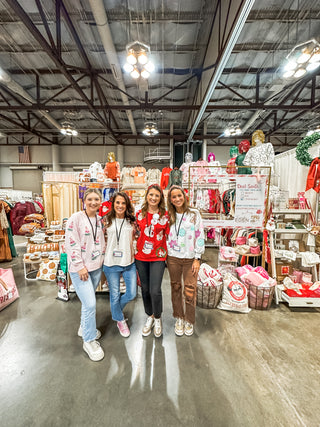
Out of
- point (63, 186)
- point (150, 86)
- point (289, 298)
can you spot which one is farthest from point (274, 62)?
point (63, 186)

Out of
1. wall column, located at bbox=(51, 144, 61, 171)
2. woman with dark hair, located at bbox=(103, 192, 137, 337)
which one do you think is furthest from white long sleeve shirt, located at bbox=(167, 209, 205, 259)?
wall column, located at bbox=(51, 144, 61, 171)

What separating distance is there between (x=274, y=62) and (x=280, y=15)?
5.79 feet

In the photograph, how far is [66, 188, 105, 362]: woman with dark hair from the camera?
5.62 ft

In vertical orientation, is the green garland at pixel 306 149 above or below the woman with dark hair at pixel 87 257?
above

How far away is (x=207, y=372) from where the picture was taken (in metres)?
1.71

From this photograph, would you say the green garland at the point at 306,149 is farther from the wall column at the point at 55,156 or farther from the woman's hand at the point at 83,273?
the wall column at the point at 55,156

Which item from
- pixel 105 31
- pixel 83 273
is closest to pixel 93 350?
pixel 83 273

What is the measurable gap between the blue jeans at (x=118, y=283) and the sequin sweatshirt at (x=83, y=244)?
0.49 feet

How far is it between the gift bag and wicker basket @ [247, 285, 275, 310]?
136 inches

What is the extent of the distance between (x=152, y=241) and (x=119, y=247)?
1.10 feet

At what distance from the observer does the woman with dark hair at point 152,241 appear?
6.25 ft

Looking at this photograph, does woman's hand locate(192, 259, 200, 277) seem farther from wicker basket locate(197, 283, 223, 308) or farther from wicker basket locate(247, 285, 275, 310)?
wicker basket locate(247, 285, 275, 310)

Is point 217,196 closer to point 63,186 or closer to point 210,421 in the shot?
point 63,186

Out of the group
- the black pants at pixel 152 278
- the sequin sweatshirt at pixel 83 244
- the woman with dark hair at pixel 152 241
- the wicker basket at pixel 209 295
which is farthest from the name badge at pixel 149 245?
the wicker basket at pixel 209 295
